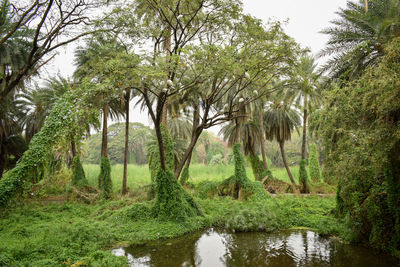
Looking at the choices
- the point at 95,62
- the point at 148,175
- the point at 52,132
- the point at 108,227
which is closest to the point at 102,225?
the point at 108,227

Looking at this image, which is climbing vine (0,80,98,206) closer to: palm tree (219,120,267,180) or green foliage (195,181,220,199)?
green foliage (195,181,220,199)

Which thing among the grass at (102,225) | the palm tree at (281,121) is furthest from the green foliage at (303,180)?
the grass at (102,225)

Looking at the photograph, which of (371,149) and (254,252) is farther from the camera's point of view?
(254,252)

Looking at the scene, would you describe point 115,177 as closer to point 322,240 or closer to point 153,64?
point 153,64

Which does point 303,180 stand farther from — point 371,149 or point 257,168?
point 371,149

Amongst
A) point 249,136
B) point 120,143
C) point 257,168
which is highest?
point 120,143

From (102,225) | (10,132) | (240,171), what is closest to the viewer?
(102,225)

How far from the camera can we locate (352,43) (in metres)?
13.8

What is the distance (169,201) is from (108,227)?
2445 millimetres

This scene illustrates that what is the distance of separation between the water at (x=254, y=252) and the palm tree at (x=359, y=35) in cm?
653

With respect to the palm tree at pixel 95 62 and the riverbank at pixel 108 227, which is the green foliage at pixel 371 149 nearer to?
the riverbank at pixel 108 227

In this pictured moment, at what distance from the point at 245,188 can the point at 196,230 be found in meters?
5.38

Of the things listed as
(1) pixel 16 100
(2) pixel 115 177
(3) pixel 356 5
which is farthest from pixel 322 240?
(1) pixel 16 100

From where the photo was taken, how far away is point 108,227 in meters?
10.0
